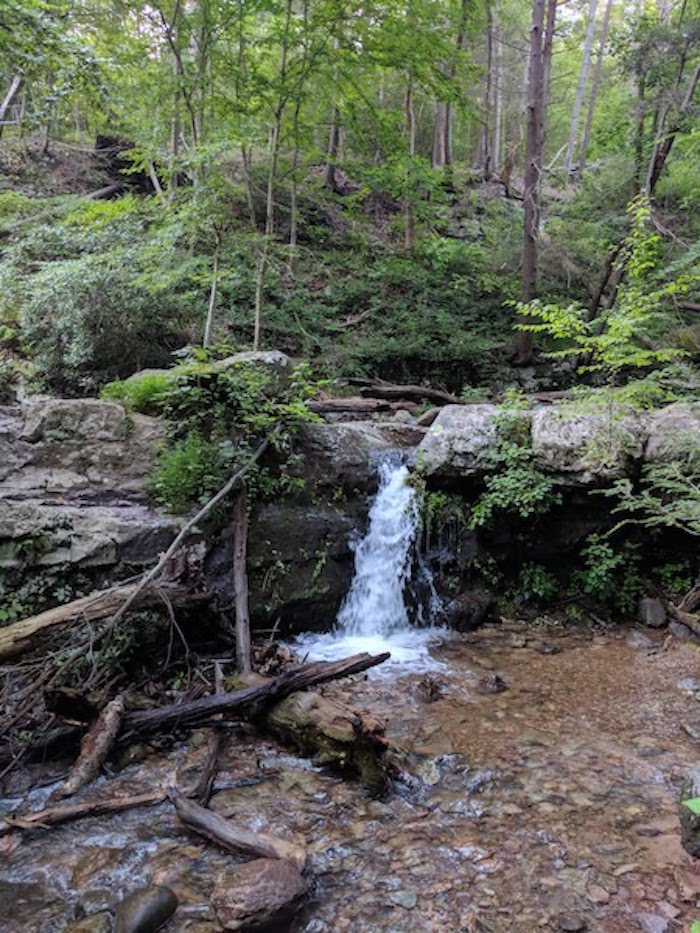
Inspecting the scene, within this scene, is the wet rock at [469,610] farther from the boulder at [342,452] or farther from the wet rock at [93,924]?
the wet rock at [93,924]

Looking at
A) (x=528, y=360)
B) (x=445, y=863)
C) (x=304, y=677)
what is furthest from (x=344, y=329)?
(x=445, y=863)

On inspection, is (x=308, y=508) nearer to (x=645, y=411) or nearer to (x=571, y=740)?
(x=571, y=740)

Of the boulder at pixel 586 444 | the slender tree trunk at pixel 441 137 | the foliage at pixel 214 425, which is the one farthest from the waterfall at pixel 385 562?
the slender tree trunk at pixel 441 137

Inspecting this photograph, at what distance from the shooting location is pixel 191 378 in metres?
6.02

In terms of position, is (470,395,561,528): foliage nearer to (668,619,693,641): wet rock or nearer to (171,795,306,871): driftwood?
(668,619,693,641): wet rock

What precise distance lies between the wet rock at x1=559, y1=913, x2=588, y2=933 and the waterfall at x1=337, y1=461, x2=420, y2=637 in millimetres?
3837

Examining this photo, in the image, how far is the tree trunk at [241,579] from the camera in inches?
185

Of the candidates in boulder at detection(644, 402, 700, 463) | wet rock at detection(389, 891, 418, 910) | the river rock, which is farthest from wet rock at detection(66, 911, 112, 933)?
boulder at detection(644, 402, 700, 463)

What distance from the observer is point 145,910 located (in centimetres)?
251

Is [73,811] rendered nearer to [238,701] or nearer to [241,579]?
[238,701]

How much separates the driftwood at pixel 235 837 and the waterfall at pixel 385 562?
3.20 meters

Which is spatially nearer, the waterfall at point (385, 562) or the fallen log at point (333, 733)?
the fallen log at point (333, 733)

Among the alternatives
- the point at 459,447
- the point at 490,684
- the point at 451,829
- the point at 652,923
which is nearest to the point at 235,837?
the point at 451,829

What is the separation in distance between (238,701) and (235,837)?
107 centimetres
